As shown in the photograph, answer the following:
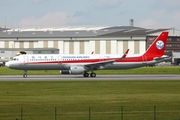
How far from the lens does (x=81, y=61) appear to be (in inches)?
3169

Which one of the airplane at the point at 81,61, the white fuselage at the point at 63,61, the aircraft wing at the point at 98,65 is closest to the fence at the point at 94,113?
the airplane at the point at 81,61

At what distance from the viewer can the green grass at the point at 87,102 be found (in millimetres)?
33125

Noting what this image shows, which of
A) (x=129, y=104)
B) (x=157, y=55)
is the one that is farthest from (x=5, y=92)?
(x=157, y=55)

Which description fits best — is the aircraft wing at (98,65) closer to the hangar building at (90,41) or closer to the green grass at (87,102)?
the green grass at (87,102)

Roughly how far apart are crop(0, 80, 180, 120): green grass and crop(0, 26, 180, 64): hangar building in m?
109

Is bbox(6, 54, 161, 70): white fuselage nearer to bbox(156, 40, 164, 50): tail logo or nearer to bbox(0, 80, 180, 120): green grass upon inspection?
bbox(156, 40, 164, 50): tail logo

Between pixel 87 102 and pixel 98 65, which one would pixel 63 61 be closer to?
pixel 98 65

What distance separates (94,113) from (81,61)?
46.7 meters

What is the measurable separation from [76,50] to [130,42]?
18497 millimetres

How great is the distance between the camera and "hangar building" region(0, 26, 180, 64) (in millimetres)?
167125

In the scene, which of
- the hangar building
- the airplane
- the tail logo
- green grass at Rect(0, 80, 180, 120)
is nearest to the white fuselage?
the airplane

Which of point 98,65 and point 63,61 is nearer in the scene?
point 63,61

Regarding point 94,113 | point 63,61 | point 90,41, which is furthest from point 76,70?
point 90,41

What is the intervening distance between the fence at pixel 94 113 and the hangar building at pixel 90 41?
127 m
